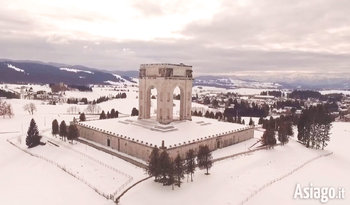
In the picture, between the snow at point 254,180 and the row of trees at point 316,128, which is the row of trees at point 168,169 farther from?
the row of trees at point 316,128

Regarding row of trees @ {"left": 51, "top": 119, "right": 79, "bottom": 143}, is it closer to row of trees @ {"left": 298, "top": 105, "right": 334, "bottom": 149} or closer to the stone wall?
the stone wall

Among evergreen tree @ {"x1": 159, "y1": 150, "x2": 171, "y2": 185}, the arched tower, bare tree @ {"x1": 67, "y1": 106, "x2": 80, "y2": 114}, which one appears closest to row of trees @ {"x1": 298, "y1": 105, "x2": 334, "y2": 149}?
the arched tower

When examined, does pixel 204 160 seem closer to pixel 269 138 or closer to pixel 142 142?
pixel 142 142

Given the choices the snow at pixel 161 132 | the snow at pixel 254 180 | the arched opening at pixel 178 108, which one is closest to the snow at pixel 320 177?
the snow at pixel 254 180

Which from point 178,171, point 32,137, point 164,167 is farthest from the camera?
point 32,137

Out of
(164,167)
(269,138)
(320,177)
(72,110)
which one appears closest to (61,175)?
(164,167)

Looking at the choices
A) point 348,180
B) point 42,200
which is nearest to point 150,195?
point 42,200
